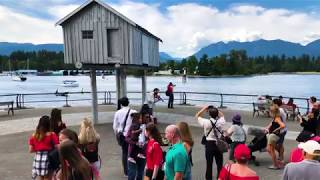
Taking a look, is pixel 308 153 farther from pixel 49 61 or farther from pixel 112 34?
pixel 49 61

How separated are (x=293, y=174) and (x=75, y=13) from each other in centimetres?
1567

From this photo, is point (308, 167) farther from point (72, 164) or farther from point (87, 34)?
point (87, 34)

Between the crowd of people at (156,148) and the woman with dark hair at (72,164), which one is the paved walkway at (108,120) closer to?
the crowd of people at (156,148)

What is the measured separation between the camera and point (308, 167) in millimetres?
Result: 5031

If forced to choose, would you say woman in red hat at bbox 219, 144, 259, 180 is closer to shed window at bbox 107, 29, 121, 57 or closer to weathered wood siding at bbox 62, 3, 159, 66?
weathered wood siding at bbox 62, 3, 159, 66

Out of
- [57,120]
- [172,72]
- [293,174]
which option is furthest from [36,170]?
[172,72]

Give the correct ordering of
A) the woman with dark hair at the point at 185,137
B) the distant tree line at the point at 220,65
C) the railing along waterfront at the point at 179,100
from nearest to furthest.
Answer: the woman with dark hair at the point at 185,137
the railing along waterfront at the point at 179,100
the distant tree line at the point at 220,65

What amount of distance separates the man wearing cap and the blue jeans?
373 centimetres

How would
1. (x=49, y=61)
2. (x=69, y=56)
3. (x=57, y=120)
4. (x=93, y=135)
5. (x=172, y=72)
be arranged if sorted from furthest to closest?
1. (x=49, y=61)
2. (x=172, y=72)
3. (x=69, y=56)
4. (x=57, y=120)
5. (x=93, y=135)

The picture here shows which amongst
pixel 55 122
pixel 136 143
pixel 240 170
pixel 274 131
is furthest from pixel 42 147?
pixel 274 131

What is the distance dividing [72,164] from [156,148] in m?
2.13

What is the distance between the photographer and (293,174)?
200 inches

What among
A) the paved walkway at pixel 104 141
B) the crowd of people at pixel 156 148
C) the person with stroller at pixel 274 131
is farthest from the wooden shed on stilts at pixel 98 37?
the person with stroller at pixel 274 131

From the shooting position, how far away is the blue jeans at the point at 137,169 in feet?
27.1
